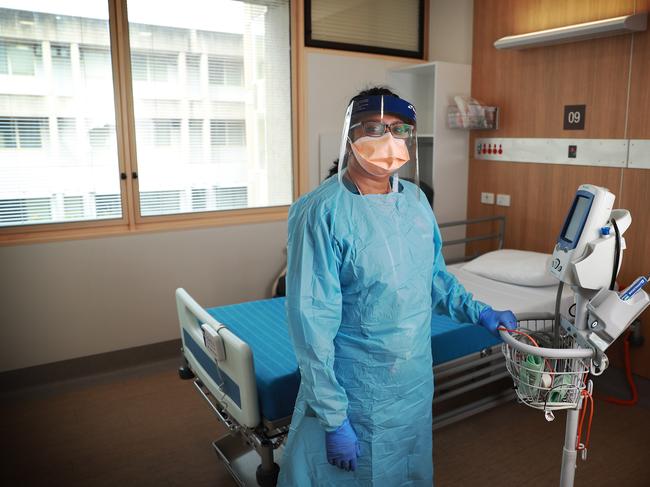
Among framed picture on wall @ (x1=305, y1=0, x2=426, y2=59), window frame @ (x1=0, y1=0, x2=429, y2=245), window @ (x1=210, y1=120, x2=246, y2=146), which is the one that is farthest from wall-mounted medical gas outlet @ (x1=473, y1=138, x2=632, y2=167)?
window @ (x1=210, y1=120, x2=246, y2=146)

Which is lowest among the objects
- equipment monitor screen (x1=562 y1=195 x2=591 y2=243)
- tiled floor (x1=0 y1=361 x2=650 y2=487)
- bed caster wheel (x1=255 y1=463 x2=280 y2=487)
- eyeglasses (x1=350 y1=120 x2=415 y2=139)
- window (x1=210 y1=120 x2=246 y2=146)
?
tiled floor (x1=0 y1=361 x2=650 y2=487)

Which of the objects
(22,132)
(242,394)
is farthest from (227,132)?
(242,394)

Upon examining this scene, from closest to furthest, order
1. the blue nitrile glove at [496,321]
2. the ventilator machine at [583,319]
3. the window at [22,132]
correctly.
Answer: the ventilator machine at [583,319]
the blue nitrile glove at [496,321]
the window at [22,132]

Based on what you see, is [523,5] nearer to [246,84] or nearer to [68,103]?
[246,84]

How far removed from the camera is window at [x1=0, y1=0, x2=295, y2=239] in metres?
3.13

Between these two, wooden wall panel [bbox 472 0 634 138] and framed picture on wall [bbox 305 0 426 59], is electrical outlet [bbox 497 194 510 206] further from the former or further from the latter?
→ framed picture on wall [bbox 305 0 426 59]

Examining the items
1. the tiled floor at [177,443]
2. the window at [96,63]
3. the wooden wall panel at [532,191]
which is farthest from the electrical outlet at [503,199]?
the window at [96,63]

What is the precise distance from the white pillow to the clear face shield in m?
1.68

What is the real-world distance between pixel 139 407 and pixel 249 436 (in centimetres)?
128

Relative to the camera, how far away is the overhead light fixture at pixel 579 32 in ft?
9.41

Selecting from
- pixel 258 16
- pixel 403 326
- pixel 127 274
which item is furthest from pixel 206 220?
pixel 403 326

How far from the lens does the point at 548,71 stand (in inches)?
138

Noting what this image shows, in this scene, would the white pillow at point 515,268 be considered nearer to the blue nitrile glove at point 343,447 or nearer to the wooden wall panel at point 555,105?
the wooden wall panel at point 555,105

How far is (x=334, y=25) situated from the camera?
402 centimetres
